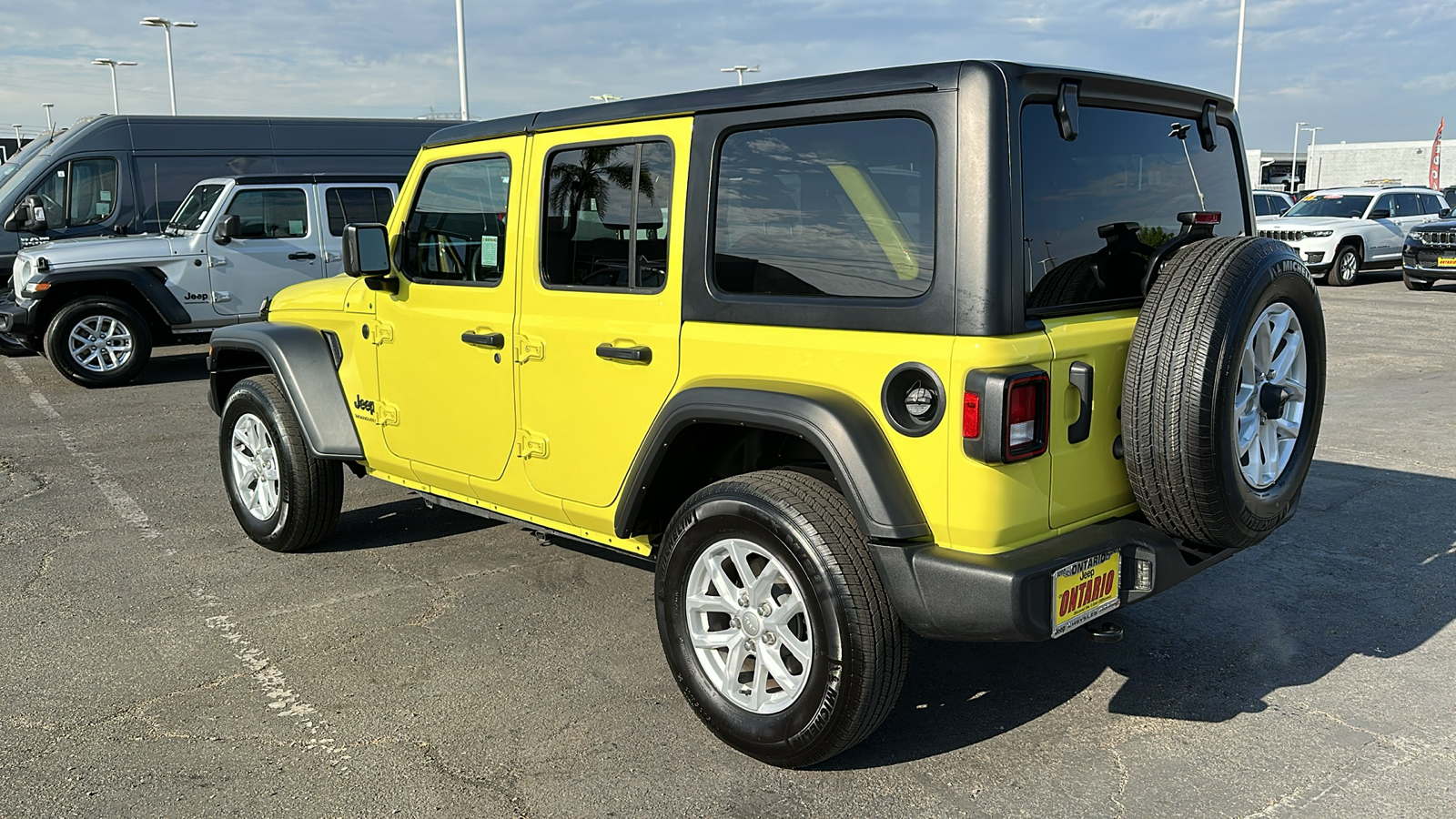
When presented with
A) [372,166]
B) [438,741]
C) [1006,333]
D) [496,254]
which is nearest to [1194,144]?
[1006,333]

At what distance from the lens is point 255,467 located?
17.8 feet

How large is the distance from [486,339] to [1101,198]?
7.14 ft

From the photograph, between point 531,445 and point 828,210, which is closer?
point 828,210

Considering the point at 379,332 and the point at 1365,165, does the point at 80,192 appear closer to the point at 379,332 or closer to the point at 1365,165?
the point at 379,332

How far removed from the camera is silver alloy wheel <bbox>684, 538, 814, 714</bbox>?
324cm

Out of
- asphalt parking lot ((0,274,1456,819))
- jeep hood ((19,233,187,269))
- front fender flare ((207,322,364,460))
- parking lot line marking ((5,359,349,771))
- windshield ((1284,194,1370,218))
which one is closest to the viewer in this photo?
asphalt parking lot ((0,274,1456,819))

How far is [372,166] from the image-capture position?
14.8 m

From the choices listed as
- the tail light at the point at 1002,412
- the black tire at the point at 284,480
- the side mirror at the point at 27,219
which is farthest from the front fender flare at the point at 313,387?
the side mirror at the point at 27,219

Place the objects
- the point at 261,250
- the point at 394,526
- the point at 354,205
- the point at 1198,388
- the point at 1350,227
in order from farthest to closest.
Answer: the point at 1350,227 < the point at 354,205 < the point at 261,250 < the point at 394,526 < the point at 1198,388

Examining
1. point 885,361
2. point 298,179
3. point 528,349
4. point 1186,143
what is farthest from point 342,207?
point 885,361

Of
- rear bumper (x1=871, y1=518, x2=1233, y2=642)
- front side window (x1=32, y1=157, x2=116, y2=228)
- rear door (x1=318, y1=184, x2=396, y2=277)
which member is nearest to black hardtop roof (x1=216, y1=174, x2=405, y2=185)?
rear door (x1=318, y1=184, x2=396, y2=277)

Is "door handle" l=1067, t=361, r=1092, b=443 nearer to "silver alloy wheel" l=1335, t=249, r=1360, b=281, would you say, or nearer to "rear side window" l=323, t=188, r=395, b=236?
"rear side window" l=323, t=188, r=395, b=236

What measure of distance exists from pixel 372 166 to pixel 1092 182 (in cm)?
1314

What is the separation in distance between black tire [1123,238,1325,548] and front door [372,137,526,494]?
7.09ft
